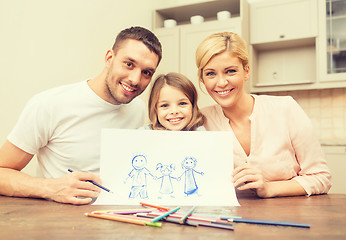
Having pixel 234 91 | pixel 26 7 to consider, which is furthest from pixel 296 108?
pixel 26 7

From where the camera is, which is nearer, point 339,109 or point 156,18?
point 339,109

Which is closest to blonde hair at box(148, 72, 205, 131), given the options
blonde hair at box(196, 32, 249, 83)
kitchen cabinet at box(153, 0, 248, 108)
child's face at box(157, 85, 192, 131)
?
child's face at box(157, 85, 192, 131)

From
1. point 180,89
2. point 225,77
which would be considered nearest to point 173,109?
point 180,89

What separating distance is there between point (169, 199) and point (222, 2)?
8.72 ft

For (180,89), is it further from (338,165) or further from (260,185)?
(338,165)

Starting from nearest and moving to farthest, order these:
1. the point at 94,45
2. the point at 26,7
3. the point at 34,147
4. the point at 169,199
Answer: the point at 169,199
the point at 34,147
the point at 26,7
the point at 94,45

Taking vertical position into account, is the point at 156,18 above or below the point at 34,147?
above

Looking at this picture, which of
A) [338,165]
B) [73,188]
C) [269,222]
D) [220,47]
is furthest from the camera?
[338,165]

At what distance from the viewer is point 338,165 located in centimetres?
244

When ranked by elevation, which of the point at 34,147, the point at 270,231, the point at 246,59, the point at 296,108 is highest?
the point at 246,59

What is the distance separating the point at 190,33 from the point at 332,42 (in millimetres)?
1328

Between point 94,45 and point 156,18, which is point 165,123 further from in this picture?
point 156,18

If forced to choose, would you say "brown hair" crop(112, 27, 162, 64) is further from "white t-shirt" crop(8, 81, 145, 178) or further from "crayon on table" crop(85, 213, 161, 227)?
"crayon on table" crop(85, 213, 161, 227)

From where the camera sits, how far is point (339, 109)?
2.81 meters
